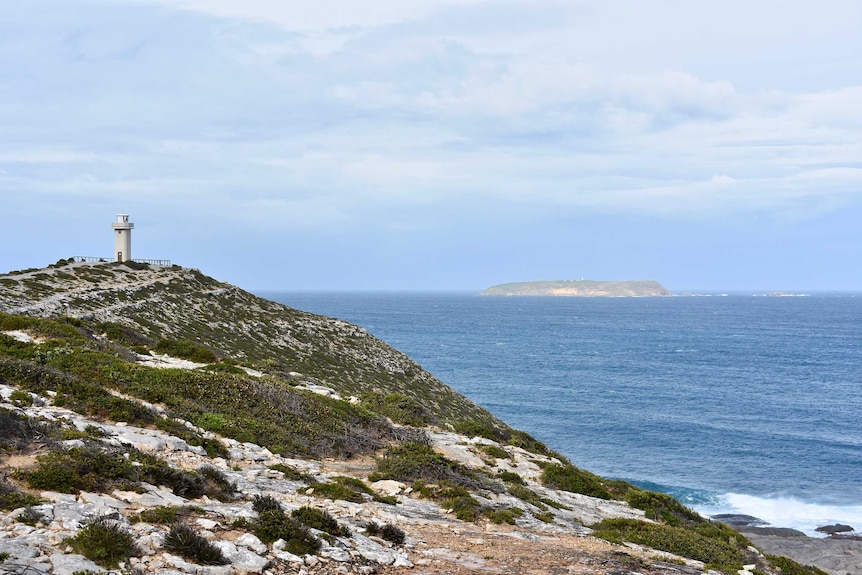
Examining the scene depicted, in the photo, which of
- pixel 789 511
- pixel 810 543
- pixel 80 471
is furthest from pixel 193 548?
pixel 789 511

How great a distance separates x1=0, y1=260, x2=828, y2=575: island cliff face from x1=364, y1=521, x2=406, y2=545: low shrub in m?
0.04

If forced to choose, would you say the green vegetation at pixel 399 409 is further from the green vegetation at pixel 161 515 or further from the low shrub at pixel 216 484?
the green vegetation at pixel 161 515

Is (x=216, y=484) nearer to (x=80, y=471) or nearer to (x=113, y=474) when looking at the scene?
(x=113, y=474)

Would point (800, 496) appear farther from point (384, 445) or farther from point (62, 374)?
point (62, 374)

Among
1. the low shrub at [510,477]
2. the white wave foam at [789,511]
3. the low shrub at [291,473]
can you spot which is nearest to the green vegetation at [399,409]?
the low shrub at [510,477]

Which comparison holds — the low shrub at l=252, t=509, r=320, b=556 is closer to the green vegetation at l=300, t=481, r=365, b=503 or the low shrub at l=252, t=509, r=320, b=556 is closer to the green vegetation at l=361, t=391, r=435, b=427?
the green vegetation at l=300, t=481, r=365, b=503

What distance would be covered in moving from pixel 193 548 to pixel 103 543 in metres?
1.35

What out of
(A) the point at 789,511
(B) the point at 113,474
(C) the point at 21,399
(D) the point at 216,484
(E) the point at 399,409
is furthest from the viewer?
(A) the point at 789,511

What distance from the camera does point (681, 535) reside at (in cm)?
1897

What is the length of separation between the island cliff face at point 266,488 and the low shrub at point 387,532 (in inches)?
1.8

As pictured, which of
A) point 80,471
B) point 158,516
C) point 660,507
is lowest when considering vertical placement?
point 660,507

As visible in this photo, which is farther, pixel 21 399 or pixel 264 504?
pixel 21 399

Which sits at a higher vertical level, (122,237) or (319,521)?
(122,237)

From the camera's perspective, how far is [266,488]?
15.5m
